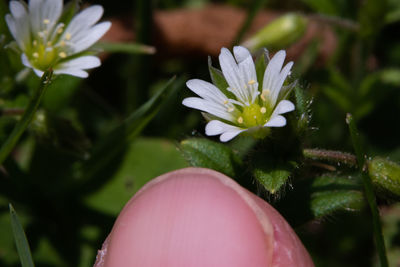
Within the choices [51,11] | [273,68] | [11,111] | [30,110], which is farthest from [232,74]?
[11,111]

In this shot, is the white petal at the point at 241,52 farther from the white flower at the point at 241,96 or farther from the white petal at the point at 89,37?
the white petal at the point at 89,37

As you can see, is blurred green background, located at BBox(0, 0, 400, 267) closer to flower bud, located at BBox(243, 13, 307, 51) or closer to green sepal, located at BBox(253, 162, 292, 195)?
flower bud, located at BBox(243, 13, 307, 51)

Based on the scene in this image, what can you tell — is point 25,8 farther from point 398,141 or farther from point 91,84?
point 398,141

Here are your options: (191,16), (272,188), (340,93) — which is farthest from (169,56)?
(272,188)

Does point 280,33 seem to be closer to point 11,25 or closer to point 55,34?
point 55,34

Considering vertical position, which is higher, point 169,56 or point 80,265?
point 169,56

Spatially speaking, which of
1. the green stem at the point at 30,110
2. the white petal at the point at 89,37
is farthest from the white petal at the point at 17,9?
the green stem at the point at 30,110
